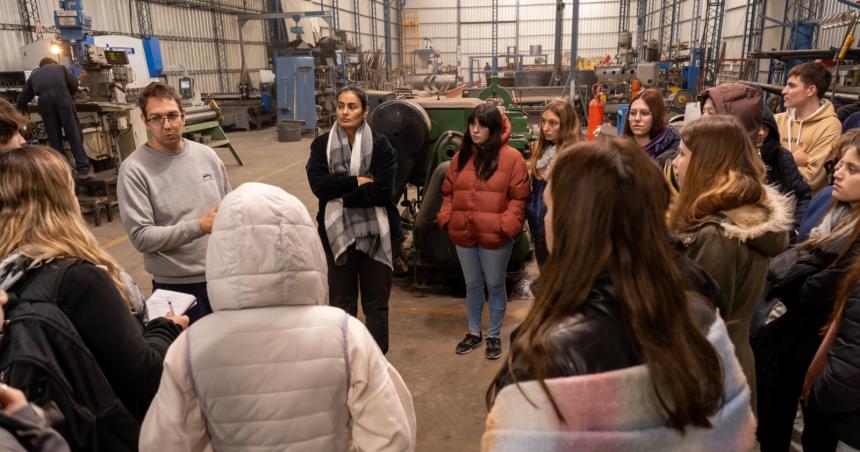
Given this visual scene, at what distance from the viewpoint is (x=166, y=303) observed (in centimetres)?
202

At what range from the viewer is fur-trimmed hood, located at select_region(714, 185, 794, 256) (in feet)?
5.19

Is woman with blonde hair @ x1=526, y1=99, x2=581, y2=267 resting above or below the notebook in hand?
above

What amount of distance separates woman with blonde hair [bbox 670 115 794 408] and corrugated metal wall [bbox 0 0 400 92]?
37.5 ft

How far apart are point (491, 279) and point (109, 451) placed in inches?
83.8

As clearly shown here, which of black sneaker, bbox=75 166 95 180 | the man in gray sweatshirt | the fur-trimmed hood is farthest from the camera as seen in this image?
black sneaker, bbox=75 166 95 180

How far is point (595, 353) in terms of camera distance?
2.94ft

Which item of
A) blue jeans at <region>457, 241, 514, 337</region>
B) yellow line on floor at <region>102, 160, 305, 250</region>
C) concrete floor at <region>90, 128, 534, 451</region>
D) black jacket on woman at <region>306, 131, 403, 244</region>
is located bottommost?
concrete floor at <region>90, 128, 534, 451</region>

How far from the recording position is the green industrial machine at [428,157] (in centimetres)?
392

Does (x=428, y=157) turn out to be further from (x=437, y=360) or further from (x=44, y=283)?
(x=44, y=283)

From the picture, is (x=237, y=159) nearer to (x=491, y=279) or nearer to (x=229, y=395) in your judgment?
(x=491, y=279)

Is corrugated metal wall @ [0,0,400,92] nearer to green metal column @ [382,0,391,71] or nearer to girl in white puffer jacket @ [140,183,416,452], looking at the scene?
green metal column @ [382,0,391,71]

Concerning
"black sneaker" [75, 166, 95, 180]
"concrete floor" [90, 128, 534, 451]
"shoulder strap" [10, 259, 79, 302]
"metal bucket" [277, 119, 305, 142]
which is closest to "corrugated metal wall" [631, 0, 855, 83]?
"concrete floor" [90, 128, 534, 451]

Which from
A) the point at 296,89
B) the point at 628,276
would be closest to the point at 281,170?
the point at 296,89

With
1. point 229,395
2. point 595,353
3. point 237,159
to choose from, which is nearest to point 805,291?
point 595,353
